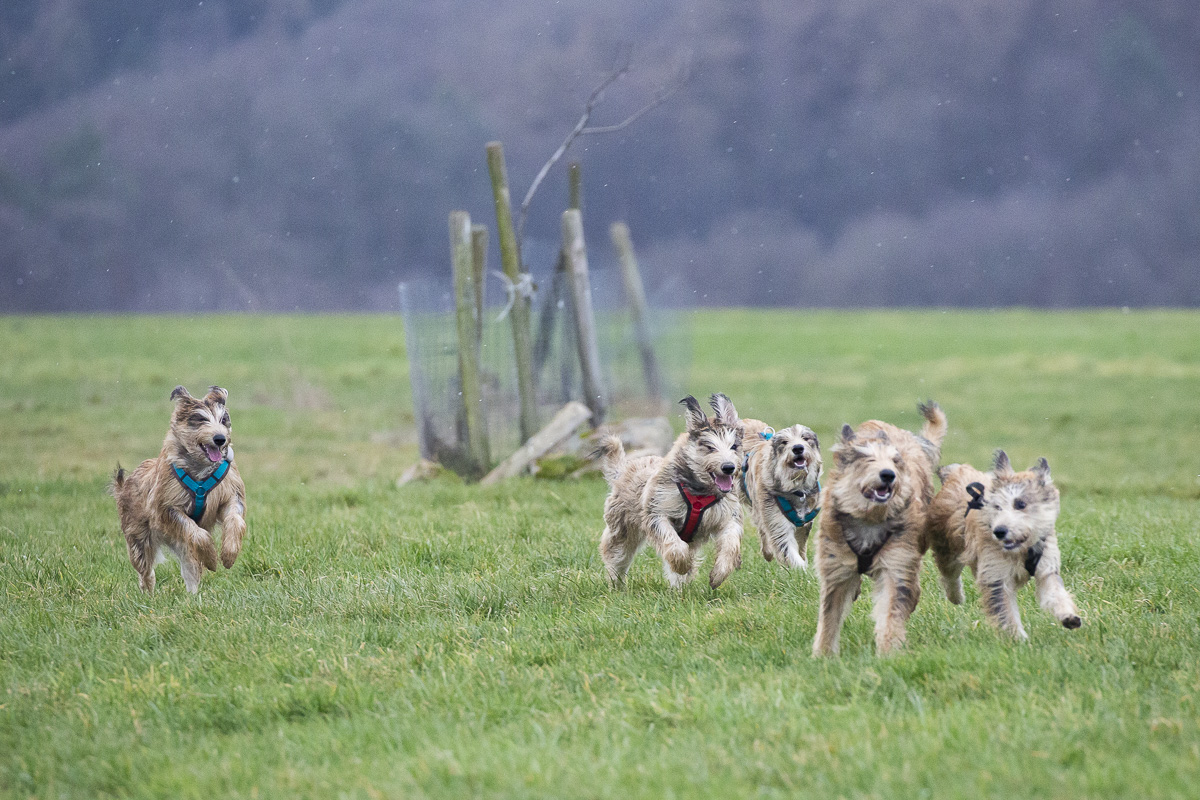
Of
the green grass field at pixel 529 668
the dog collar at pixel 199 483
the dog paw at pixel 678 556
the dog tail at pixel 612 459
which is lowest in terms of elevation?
the green grass field at pixel 529 668

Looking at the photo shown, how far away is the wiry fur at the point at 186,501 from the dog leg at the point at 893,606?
4.36 meters

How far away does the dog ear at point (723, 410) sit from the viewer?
25.1 feet

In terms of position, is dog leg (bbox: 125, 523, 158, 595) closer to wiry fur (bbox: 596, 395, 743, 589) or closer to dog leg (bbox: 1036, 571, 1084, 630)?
wiry fur (bbox: 596, 395, 743, 589)

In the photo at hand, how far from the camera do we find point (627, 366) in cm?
1573

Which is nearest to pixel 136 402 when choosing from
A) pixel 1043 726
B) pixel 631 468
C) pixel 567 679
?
pixel 631 468

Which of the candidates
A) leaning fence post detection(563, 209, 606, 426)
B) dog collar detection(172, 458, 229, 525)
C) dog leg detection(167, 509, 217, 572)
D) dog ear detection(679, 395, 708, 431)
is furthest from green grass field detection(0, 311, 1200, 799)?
leaning fence post detection(563, 209, 606, 426)

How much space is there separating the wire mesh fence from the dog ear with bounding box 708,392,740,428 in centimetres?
690

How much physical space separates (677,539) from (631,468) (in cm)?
104

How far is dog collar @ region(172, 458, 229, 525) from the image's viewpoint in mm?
7730

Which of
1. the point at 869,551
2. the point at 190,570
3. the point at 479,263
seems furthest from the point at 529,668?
the point at 479,263

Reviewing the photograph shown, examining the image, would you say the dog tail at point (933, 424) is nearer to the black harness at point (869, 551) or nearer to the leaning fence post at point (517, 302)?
the black harness at point (869, 551)

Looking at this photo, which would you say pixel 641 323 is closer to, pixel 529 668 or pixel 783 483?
pixel 783 483

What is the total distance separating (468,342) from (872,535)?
8718mm

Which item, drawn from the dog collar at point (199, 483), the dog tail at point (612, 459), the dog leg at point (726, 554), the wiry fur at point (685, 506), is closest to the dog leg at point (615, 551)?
the wiry fur at point (685, 506)
